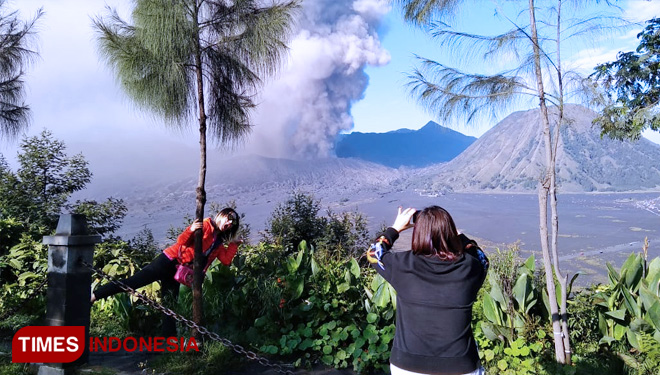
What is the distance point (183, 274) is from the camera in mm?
3693

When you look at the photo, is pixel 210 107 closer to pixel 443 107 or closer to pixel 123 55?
pixel 123 55

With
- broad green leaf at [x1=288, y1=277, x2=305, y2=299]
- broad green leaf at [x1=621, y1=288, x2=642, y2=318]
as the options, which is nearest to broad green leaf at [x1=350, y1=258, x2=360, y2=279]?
broad green leaf at [x1=288, y1=277, x2=305, y2=299]

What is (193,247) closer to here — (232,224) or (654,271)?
(232,224)

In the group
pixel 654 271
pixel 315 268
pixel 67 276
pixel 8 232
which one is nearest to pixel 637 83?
pixel 654 271

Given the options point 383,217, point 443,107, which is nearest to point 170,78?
point 443,107

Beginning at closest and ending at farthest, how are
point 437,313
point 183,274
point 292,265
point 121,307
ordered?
point 437,313 → point 183,274 → point 121,307 → point 292,265

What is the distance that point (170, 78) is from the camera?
331 centimetres

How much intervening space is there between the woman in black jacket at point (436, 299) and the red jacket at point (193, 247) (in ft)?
7.16

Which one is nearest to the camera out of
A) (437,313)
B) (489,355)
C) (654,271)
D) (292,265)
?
(437,313)

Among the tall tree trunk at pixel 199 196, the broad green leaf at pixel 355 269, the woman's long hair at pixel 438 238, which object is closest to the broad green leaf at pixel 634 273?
the broad green leaf at pixel 355 269

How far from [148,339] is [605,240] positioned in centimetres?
557

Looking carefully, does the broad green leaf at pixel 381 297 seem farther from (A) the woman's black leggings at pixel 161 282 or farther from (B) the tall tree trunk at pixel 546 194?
(A) the woman's black leggings at pixel 161 282

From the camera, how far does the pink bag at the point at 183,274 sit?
12.1 ft

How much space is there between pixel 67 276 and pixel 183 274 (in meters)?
1.13
